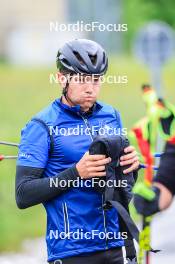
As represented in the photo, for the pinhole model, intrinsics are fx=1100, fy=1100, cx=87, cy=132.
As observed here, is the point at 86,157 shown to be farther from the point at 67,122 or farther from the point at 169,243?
the point at 169,243

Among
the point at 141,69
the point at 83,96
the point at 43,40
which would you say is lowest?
the point at 83,96

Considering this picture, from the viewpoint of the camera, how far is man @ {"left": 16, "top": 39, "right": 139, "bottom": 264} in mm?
6008

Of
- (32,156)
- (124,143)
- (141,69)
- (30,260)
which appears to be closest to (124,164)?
(124,143)

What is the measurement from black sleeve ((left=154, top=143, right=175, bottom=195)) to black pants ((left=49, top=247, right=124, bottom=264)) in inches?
49.8

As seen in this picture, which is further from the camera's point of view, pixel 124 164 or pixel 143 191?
pixel 124 164

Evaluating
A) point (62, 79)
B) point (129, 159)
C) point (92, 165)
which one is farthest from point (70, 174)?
point (62, 79)

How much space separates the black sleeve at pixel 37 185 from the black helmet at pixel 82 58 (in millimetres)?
606

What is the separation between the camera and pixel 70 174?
5969 millimetres

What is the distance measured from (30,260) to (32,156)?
5.17 metres

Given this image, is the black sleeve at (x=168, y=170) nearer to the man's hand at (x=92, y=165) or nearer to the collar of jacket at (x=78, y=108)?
the man's hand at (x=92, y=165)

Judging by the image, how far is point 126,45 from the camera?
63281 mm

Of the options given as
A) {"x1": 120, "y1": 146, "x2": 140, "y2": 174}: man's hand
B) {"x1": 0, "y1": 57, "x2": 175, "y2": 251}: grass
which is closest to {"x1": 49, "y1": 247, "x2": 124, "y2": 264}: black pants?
{"x1": 120, "y1": 146, "x2": 140, "y2": 174}: man's hand

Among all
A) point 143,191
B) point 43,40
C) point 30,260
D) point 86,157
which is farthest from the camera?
point 43,40

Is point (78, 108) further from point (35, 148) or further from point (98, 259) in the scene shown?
point (98, 259)
